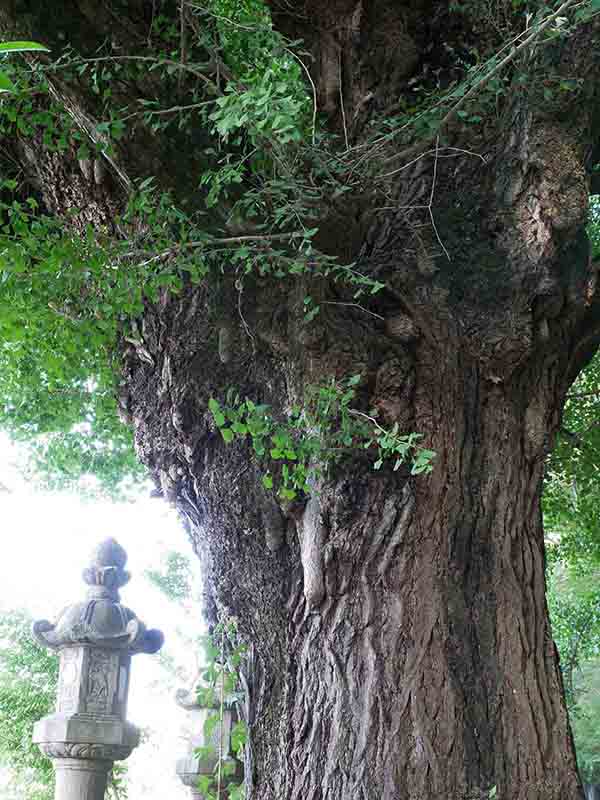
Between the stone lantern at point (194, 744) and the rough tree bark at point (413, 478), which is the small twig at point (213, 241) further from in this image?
the stone lantern at point (194, 744)

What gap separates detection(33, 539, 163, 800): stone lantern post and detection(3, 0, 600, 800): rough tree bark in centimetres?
198

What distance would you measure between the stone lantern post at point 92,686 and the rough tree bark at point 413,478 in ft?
6.51

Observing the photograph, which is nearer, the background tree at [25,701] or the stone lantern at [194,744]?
the stone lantern at [194,744]

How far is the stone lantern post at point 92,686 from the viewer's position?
525 centimetres

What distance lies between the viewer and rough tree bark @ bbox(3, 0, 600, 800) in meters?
3.18

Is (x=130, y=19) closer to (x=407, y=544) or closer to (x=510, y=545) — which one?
(x=407, y=544)

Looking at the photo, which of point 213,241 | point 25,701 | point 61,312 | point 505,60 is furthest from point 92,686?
point 25,701

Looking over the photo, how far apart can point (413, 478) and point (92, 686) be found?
10.6ft

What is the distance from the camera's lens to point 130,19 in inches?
140

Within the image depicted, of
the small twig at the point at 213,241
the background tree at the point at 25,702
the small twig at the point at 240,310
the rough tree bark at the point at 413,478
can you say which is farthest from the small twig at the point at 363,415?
the background tree at the point at 25,702

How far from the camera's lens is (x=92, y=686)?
5547 millimetres

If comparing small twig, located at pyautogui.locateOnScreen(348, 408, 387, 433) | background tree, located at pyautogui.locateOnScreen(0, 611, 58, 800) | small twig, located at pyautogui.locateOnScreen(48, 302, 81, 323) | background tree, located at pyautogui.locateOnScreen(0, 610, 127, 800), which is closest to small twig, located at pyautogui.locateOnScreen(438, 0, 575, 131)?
small twig, located at pyautogui.locateOnScreen(348, 408, 387, 433)

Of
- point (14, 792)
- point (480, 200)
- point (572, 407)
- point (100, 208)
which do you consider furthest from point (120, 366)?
point (14, 792)

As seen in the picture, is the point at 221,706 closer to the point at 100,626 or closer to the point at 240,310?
the point at 240,310
